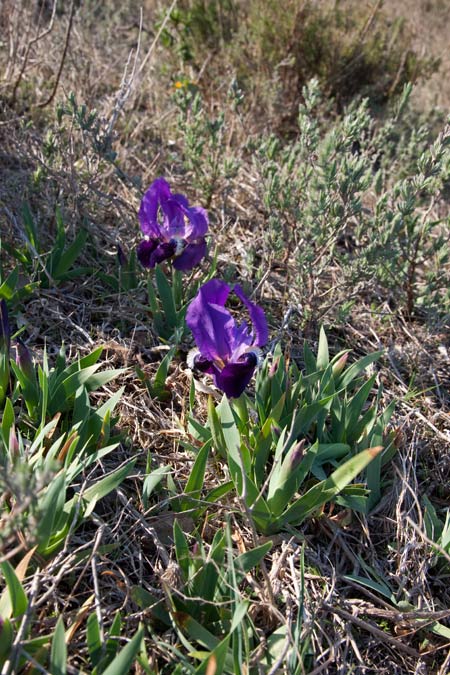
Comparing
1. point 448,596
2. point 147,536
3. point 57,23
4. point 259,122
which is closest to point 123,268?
point 147,536

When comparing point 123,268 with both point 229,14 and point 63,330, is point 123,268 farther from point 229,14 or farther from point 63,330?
point 229,14

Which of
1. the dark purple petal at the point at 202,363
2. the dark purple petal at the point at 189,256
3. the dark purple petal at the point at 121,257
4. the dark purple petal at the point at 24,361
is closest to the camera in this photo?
the dark purple petal at the point at 202,363

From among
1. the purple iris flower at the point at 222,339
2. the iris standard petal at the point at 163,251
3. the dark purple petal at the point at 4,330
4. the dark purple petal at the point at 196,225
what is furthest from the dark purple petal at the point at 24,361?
the dark purple petal at the point at 196,225

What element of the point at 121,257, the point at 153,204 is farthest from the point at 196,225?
the point at 121,257

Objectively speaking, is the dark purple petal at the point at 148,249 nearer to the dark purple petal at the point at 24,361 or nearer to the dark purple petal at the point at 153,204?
the dark purple petal at the point at 153,204

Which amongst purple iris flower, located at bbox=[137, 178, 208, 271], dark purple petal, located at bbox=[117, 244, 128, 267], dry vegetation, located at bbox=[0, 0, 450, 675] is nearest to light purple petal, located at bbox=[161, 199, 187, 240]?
purple iris flower, located at bbox=[137, 178, 208, 271]

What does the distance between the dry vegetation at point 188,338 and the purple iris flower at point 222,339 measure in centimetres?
40

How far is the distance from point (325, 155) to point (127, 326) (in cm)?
123

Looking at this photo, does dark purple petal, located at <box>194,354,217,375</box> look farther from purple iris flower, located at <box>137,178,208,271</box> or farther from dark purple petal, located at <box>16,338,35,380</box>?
purple iris flower, located at <box>137,178,208,271</box>

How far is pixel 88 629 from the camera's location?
1.46 meters

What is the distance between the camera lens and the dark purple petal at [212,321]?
177 centimetres

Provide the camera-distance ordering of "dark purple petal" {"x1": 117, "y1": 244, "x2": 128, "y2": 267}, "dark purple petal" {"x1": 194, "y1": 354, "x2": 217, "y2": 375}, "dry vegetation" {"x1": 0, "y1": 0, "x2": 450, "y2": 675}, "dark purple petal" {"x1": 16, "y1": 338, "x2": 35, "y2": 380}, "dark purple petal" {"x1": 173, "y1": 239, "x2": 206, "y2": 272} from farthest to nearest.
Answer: "dark purple petal" {"x1": 117, "y1": 244, "x2": 128, "y2": 267} → "dark purple petal" {"x1": 173, "y1": 239, "x2": 206, "y2": 272} → "dark purple petal" {"x1": 16, "y1": 338, "x2": 35, "y2": 380} → "dark purple petal" {"x1": 194, "y1": 354, "x2": 217, "y2": 375} → "dry vegetation" {"x1": 0, "y1": 0, "x2": 450, "y2": 675}

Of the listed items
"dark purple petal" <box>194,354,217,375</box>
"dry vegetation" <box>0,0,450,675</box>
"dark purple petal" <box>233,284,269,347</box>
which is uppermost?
"dark purple petal" <box>233,284,269,347</box>

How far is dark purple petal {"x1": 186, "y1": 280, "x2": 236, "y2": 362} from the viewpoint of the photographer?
177cm
